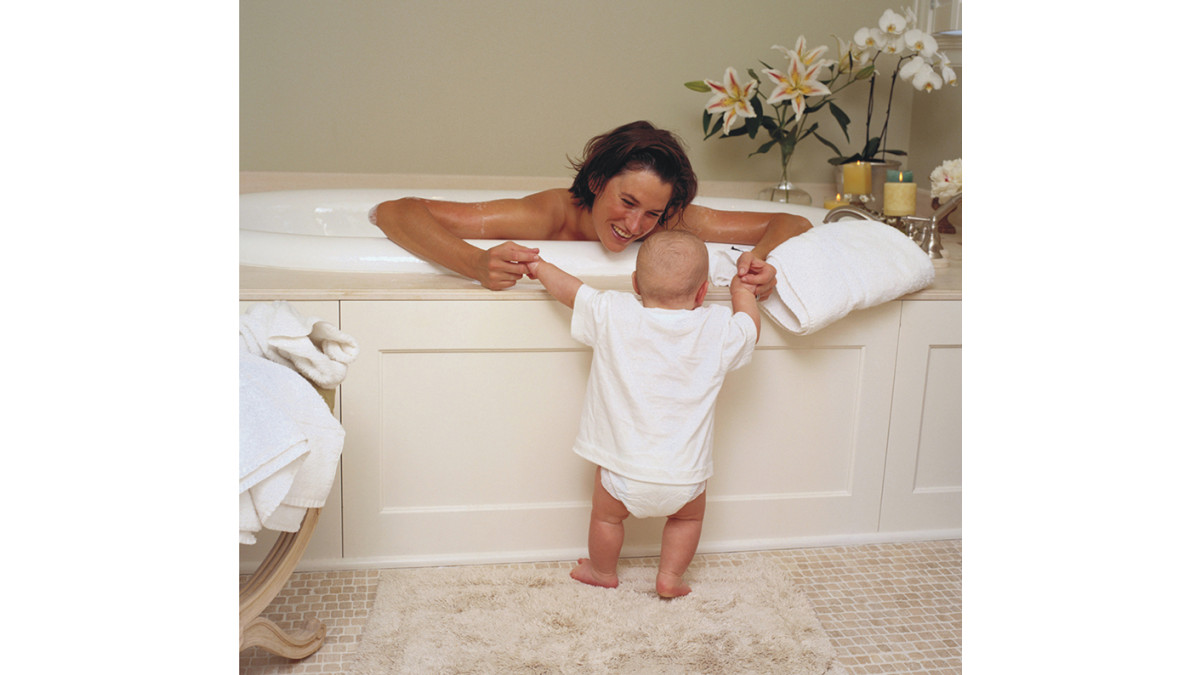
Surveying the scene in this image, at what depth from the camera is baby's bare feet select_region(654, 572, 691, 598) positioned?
1455 millimetres

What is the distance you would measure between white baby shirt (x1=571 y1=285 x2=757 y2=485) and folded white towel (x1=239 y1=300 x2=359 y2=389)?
1.23ft

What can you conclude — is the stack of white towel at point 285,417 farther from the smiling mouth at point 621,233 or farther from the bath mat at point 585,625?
the smiling mouth at point 621,233

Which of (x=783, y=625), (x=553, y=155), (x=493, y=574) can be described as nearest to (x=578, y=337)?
(x=493, y=574)

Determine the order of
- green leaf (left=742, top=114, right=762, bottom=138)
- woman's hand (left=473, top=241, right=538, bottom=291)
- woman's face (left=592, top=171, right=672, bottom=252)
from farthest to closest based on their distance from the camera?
green leaf (left=742, top=114, right=762, bottom=138) → woman's face (left=592, top=171, right=672, bottom=252) → woman's hand (left=473, top=241, right=538, bottom=291)

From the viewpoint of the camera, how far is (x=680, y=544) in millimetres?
1479

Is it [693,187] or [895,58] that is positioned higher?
[895,58]

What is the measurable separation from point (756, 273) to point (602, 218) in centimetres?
33

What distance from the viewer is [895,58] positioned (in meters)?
2.98

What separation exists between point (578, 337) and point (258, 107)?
174 centimetres

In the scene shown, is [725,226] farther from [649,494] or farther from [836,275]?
[649,494]

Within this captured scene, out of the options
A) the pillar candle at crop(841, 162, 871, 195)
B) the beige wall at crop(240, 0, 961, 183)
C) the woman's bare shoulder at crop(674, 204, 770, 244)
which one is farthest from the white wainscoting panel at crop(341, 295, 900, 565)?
the beige wall at crop(240, 0, 961, 183)

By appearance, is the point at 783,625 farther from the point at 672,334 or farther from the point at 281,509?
the point at 281,509

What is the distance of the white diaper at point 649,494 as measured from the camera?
1397 millimetres

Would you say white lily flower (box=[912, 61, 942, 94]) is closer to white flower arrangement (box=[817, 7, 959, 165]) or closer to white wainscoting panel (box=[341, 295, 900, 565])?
white flower arrangement (box=[817, 7, 959, 165])
